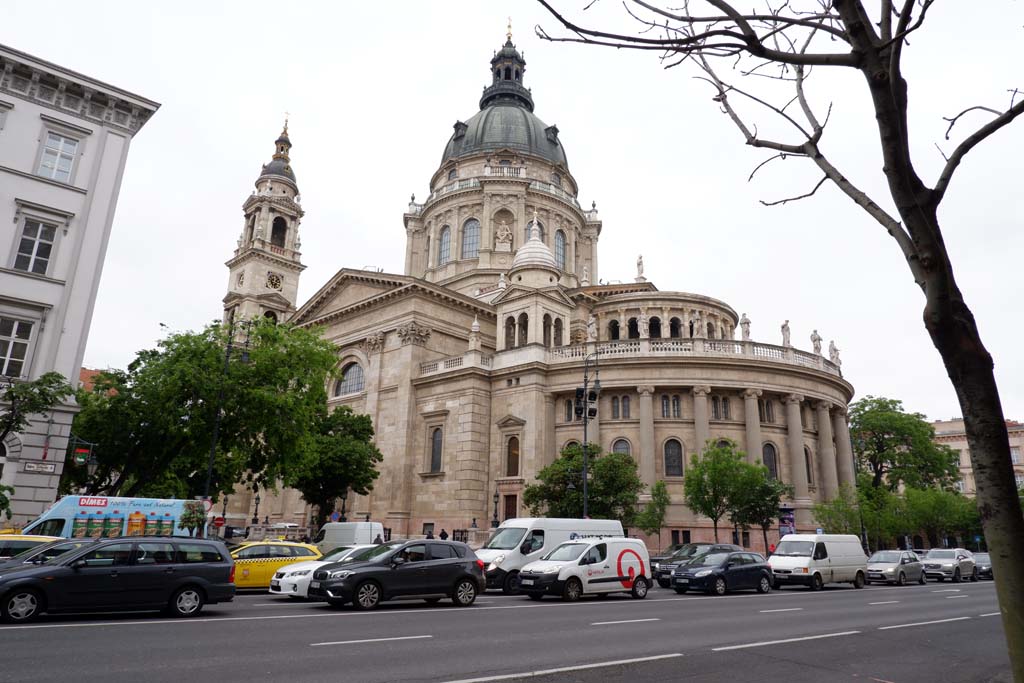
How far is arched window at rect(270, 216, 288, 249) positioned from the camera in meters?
64.9

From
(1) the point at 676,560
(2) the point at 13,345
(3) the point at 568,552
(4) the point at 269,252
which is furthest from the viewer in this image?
(4) the point at 269,252

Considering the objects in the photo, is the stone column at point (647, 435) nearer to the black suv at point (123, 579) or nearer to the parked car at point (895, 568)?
the parked car at point (895, 568)

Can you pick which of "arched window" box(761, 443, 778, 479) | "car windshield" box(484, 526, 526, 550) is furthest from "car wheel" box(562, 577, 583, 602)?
"arched window" box(761, 443, 778, 479)

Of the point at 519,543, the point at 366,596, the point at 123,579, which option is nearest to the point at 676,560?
the point at 519,543

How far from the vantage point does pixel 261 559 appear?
19.2m

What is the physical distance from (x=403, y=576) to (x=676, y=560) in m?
12.8

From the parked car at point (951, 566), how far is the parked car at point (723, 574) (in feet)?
50.2

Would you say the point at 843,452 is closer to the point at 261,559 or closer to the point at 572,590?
the point at 572,590

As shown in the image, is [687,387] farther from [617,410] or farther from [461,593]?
[461,593]

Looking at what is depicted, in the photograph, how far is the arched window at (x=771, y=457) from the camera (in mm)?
36500

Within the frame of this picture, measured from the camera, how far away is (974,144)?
14.0 feet

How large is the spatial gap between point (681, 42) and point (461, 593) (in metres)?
14.1

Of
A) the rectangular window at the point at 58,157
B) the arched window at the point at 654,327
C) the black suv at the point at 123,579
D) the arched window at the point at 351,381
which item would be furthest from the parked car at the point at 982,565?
the rectangular window at the point at 58,157

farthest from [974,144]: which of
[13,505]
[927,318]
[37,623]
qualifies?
[13,505]
